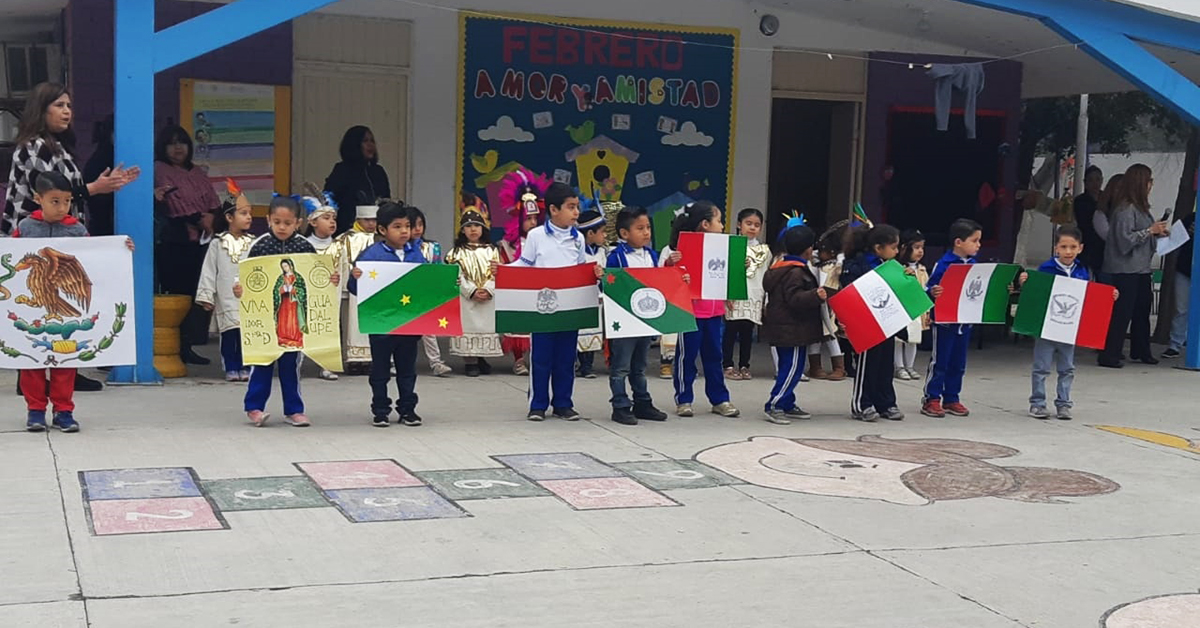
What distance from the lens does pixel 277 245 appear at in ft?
28.0

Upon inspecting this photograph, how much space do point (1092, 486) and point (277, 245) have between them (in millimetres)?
4947

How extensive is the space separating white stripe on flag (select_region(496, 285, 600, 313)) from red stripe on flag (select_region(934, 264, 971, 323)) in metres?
2.47

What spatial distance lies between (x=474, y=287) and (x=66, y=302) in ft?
11.3

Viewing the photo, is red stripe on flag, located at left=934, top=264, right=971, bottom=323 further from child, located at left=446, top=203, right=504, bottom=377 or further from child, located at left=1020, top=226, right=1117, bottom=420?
child, located at left=446, top=203, right=504, bottom=377

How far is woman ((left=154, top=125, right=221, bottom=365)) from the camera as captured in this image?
426 inches

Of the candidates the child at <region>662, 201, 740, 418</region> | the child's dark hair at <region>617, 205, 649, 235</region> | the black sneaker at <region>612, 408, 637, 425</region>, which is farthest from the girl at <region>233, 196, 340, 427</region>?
the child at <region>662, 201, 740, 418</region>

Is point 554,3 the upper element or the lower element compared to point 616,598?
upper

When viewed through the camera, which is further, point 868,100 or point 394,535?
point 868,100

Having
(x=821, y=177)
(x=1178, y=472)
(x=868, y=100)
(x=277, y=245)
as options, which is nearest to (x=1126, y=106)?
(x=821, y=177)

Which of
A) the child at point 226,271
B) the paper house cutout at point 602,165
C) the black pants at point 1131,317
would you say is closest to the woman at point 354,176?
the child at point 226,271

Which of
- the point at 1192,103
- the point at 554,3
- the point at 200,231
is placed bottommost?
the point at 200,231

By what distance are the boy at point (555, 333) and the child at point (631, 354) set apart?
26 centimetres

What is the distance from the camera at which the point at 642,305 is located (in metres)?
9.01

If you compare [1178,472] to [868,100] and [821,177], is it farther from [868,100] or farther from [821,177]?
[821,177]
